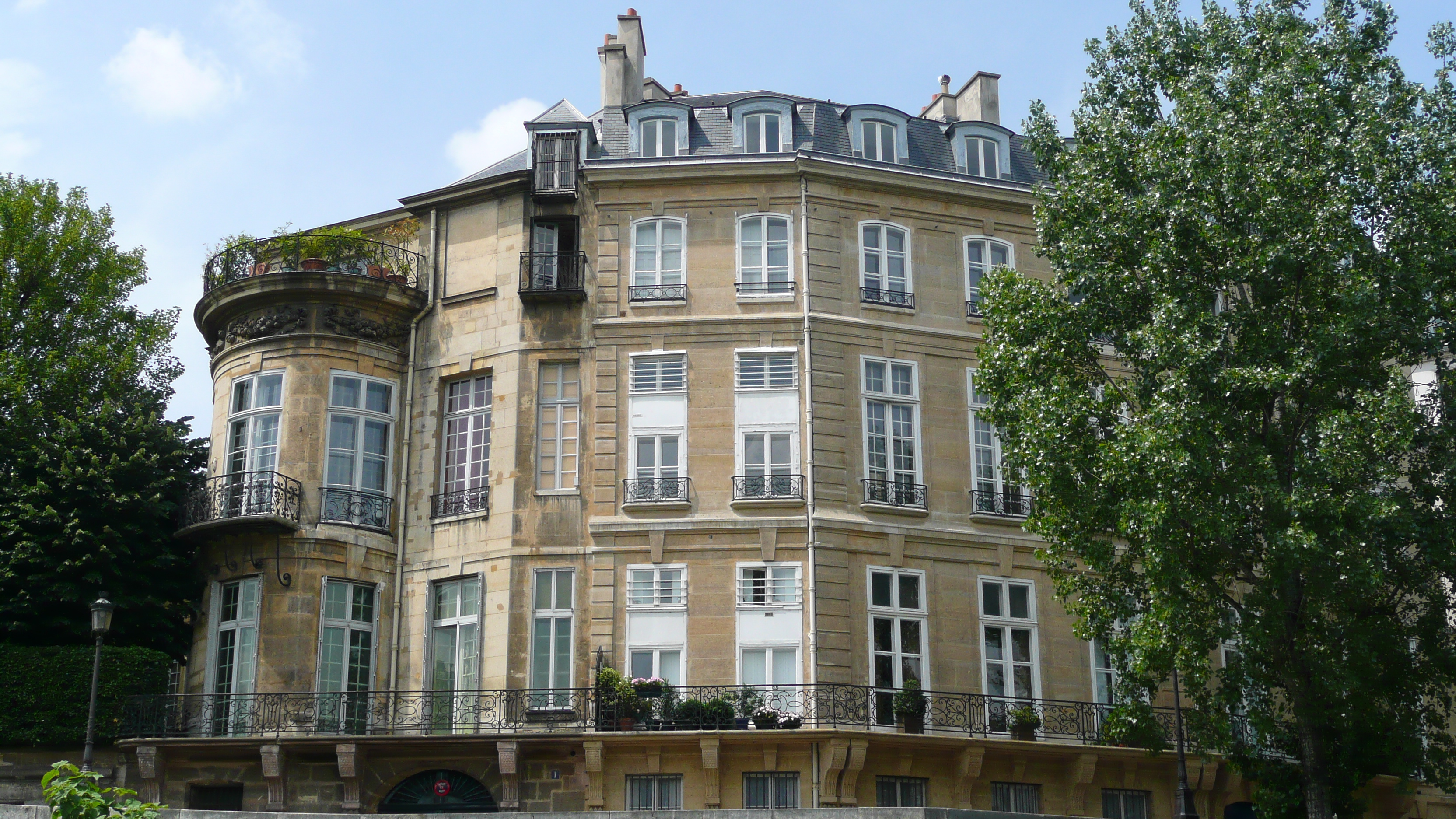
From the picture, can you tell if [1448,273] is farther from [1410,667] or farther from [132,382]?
[132,382]

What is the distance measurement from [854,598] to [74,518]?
1219cm

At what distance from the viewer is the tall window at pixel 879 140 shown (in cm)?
2925

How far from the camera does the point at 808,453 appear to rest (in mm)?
26562

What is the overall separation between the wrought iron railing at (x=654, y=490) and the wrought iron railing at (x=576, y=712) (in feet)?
9.90

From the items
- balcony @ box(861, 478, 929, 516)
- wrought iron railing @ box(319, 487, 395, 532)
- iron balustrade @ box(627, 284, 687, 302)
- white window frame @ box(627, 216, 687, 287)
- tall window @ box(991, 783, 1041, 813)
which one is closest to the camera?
tall window @ box(991, 783, 1041, 813)

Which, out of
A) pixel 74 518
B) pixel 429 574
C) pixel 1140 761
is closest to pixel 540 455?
pixel 429 574

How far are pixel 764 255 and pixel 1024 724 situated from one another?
28.0ft

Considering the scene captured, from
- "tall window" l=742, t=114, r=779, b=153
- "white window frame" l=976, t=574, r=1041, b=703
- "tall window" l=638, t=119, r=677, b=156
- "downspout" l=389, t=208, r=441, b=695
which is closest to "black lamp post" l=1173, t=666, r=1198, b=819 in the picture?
"white window frame" l=976, t=574, r=1041, b=703

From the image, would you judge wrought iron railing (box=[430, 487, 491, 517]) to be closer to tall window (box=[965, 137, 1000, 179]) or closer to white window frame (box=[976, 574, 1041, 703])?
white window frame (box=[976, 574, 1041, 703])

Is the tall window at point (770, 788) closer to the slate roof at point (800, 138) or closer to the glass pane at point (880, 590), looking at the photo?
the glass pane at point (880, 590)

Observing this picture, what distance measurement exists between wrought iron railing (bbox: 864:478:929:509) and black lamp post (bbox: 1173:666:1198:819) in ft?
16.0

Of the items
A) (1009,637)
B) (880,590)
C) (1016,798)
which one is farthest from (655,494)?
(1016,798)

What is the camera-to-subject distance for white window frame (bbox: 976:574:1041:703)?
26531 millimetres

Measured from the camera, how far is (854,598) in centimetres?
2602
